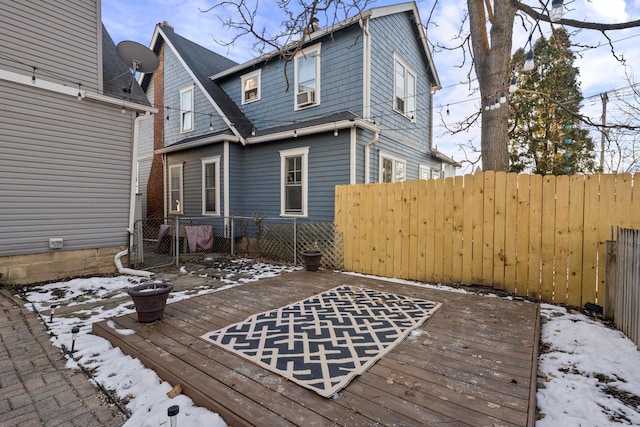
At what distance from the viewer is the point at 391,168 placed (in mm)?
9070

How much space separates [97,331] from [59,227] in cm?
374

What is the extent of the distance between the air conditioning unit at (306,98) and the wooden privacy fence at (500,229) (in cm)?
362

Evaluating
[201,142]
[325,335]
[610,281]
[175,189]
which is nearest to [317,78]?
[201,142]

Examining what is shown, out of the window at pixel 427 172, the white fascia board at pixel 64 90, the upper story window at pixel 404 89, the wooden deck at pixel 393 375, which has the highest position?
the upper story window at pixel 404 89

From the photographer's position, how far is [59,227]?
5.77 m

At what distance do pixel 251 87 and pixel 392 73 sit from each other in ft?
15.3

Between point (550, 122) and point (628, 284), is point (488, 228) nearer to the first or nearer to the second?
point (628, 284)

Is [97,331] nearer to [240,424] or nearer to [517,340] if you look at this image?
[240,424]

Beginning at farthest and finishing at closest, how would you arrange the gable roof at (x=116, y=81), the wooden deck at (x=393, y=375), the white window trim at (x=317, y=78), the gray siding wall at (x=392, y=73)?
the white window trim at (x=317, y=78), the gray siding wall at (x=392, y=73), the gable roof at (x=116, y=81), the wooden deck at (x=393, y=375)

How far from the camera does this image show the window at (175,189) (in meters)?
11.0

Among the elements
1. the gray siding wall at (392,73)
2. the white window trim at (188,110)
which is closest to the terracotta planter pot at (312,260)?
the gray siding wall at (392,73)

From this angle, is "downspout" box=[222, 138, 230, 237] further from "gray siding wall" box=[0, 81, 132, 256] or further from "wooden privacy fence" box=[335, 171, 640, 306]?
"wooden privacy fence" box=[335, 171, 640, 306]

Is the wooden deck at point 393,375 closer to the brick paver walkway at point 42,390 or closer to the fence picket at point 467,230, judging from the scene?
the brick paver walkway at point 42,390

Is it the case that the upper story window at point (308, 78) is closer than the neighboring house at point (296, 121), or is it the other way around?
the neighboring house at point (296, 121)
